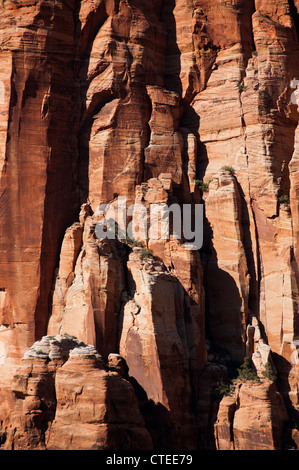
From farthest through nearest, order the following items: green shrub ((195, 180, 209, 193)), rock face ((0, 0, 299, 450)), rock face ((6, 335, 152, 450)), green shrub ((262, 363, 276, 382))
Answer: green shrub ((195, 180, 209, 193))
green shrub ((262, 363, 276, 382))
rock face ((0, 0, 299, 450))
rock face ((6, 335, 152, 450))

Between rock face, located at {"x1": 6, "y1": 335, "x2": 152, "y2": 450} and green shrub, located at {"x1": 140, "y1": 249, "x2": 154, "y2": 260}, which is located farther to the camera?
green shrub, located at {"x1": 140, "y1": 249, "x2": 154, "y2": 260}

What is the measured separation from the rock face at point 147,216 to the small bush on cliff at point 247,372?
590 millimetres

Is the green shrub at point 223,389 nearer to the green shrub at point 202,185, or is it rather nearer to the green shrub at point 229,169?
the green shrub at point 202,185

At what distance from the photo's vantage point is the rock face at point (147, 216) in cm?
4847

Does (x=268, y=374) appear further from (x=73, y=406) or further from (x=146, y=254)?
(x=73, y=406)

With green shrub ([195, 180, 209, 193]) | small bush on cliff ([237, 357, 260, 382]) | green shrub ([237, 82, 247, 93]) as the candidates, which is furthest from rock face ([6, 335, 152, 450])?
green shrub ([237, 82, 247, 93])

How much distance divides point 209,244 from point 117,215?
207 inches

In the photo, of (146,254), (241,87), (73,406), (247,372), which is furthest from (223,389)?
(241,87)

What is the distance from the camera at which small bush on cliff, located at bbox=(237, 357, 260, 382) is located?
50.4 metres

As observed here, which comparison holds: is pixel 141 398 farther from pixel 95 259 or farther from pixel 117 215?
pixel 117 215

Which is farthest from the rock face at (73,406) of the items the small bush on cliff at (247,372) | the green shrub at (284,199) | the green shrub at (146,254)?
the green shrub at (284,199)

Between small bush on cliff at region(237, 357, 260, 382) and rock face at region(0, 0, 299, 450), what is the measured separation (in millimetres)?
590

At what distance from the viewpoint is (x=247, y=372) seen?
51.1m

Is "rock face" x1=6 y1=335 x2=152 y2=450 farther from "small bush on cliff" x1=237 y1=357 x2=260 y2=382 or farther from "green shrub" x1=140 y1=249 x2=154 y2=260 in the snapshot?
"small bush on cliff" x1=237 y1=357 x2=260 y2=382
